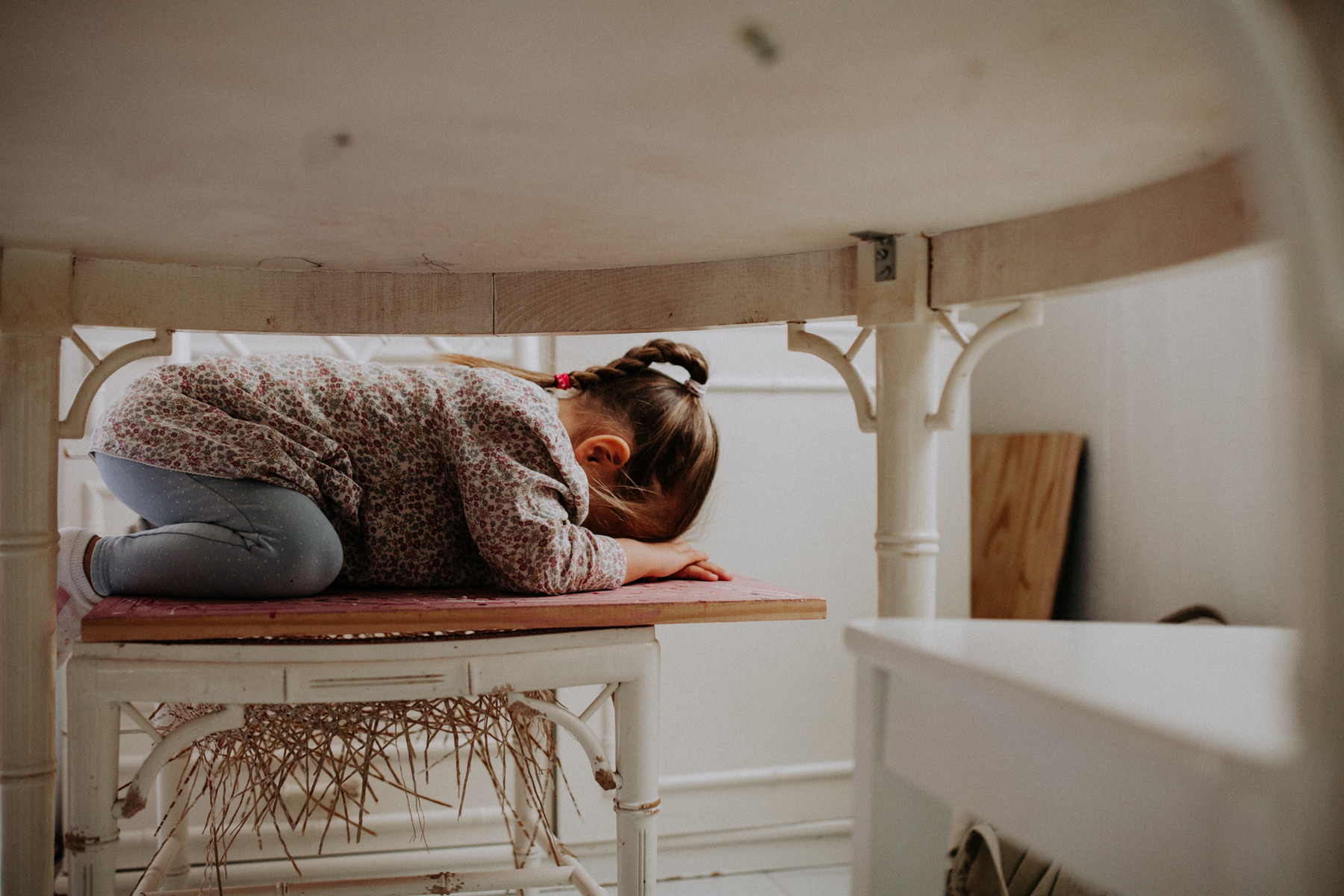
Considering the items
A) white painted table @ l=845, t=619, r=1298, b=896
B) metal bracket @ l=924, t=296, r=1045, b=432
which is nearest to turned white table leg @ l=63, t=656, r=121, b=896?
white painted table @ l=845, t=619, r=1298, b=896

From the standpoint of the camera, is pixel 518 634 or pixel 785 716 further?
pixel 785 716

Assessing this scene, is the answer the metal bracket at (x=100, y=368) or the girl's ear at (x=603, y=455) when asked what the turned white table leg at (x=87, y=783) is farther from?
the girl's ear at (x=603, y=455)

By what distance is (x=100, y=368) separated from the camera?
0.90 meters

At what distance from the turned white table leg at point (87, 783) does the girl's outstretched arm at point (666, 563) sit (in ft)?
1.52

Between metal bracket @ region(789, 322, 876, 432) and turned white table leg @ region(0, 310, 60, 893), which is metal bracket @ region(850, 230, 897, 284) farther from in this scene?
turned white table leg @ region(0, 310, 60, 893)

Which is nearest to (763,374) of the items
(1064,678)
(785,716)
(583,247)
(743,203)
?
(785,716)

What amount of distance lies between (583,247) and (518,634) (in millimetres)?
327

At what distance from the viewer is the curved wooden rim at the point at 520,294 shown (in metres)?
0.76

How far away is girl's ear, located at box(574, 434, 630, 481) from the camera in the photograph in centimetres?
108

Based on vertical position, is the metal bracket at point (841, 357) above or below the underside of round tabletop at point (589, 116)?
below

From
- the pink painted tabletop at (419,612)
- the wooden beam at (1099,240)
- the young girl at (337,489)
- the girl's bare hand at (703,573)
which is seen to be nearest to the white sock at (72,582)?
the young girl at (337,489)

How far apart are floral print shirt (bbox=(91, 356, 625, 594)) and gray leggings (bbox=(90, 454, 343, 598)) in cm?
2

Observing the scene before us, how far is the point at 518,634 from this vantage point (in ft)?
2.54

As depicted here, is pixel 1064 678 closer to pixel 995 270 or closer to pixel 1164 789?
pixel 1164 789
